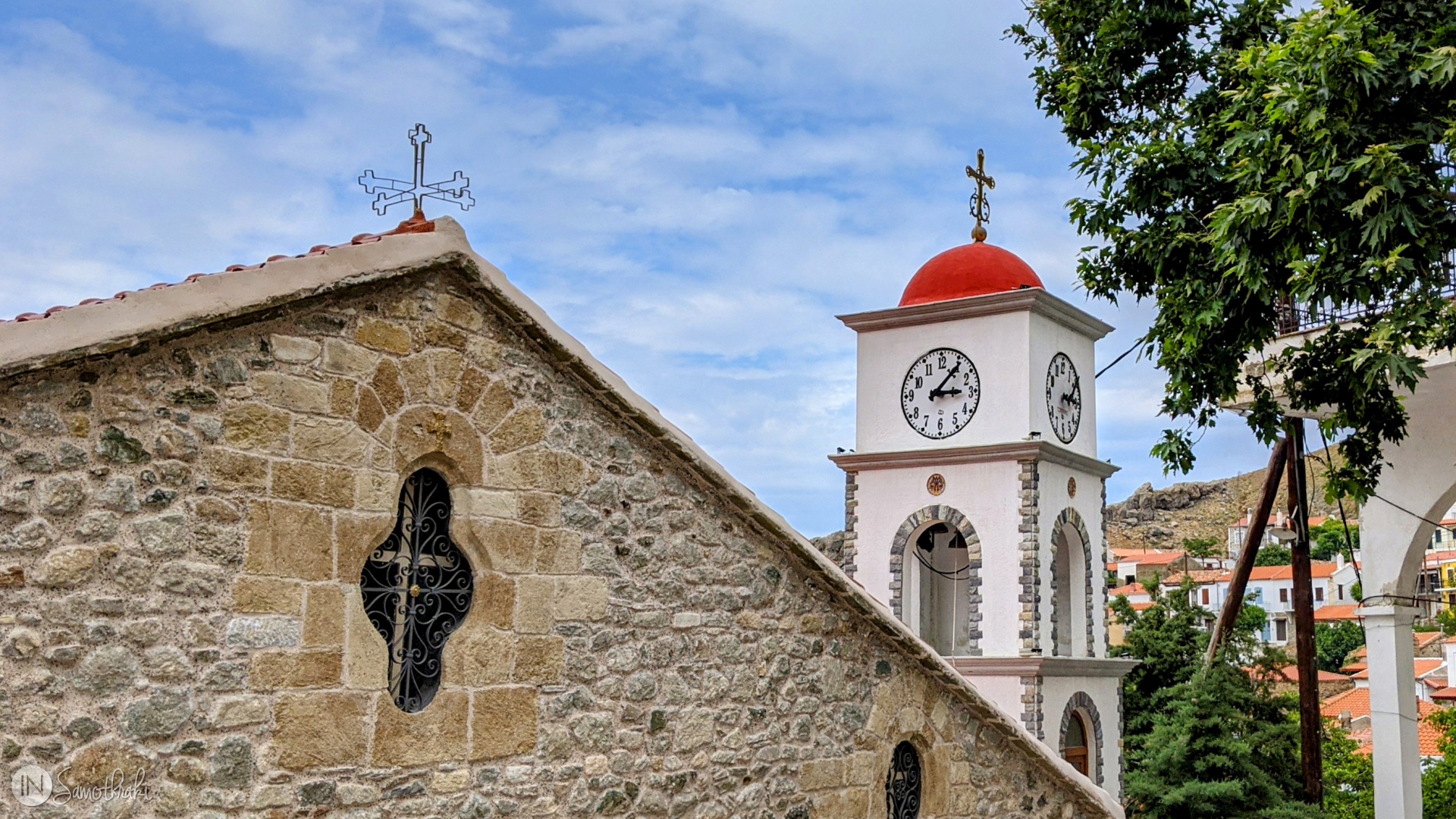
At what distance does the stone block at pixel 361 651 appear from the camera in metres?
5.35

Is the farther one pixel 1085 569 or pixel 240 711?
pixel 1085 569

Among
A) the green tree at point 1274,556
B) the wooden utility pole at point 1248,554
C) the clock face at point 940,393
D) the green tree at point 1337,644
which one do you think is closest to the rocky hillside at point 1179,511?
the green tree at point 1274,556

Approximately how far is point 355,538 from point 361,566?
122 millimetres

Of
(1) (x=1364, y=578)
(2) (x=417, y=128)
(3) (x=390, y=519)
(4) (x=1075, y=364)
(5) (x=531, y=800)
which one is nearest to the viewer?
(3) (x=390, y=519)

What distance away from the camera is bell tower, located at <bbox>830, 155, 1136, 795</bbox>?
1755 cm

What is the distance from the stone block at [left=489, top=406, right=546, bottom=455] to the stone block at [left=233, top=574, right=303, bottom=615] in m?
1.11

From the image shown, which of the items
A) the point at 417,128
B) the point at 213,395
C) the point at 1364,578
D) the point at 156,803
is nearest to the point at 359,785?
the point at 156,803

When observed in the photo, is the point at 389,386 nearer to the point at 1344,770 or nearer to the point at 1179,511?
the point at 1344,770

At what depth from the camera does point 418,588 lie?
18.7 feet

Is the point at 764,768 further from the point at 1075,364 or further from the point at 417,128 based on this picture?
the point at 1075,364

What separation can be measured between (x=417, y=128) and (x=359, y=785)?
3.19 m

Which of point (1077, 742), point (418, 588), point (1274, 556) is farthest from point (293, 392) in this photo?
point (1274, 556)

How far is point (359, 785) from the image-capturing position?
5332 millimetres

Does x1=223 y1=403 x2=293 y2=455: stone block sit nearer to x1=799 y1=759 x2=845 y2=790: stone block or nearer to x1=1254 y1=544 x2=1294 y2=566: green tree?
x1=799 y1=759 x2=845 y2=790: stone block
